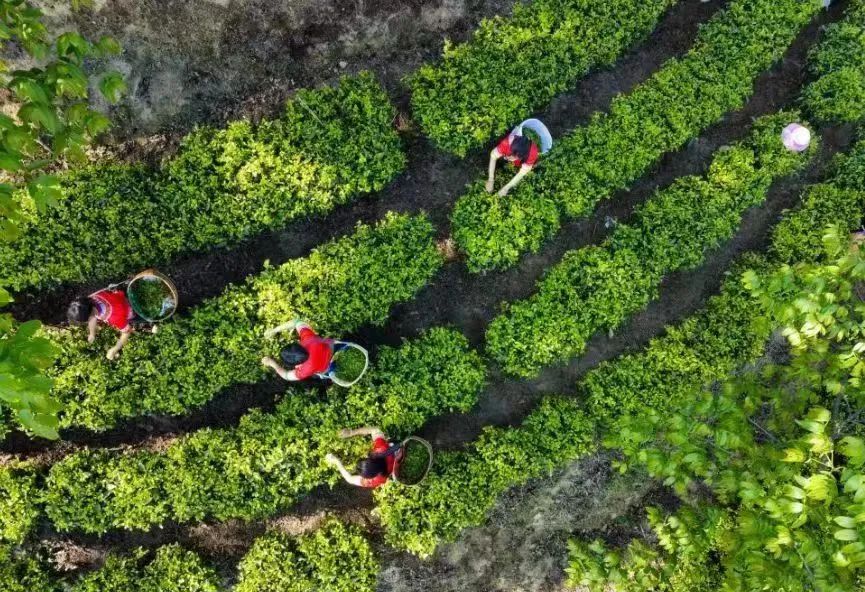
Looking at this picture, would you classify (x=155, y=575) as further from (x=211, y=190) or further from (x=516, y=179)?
(x=516, y=179)

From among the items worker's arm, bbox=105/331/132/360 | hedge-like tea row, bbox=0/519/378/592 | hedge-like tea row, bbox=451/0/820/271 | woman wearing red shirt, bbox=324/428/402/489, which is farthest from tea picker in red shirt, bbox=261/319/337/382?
hedge-like tea row, bbox=451/0/820/271

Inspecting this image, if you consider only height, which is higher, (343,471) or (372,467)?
(343,471)

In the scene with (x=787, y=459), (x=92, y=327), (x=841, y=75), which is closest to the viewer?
(x=787, y=459)

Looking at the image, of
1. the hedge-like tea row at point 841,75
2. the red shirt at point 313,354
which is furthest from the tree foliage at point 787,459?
the hedge-like tea row at point 841,75

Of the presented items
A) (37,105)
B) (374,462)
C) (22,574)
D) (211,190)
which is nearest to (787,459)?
(374,462)

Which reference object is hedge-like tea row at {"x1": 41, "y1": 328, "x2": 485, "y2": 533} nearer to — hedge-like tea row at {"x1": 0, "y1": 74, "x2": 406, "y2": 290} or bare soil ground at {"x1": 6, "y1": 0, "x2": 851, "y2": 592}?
bare soil ground at {"x1": 6, "y1": 0, "x2": 851, "y2": 592}

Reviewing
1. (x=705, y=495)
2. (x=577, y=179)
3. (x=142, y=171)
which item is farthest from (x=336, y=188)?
(x=705, y=495)

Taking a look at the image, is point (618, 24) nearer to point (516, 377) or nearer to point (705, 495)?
point (516, 377)
